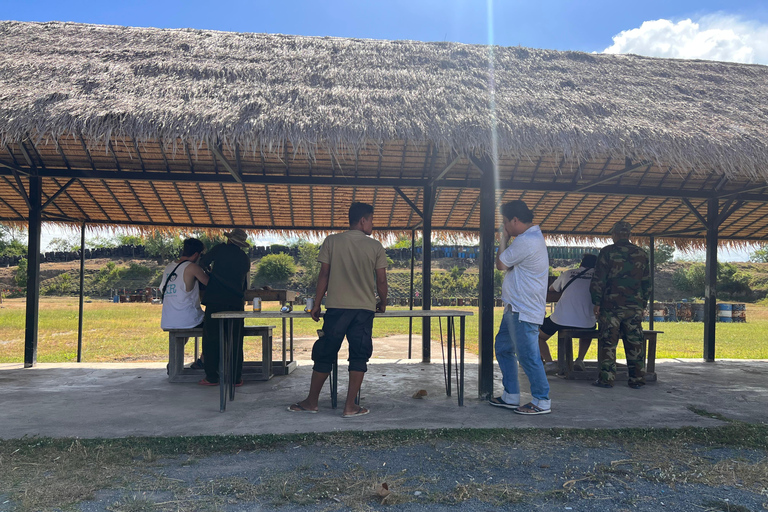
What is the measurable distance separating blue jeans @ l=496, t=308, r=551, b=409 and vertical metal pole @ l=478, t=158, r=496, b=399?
0.38 meters

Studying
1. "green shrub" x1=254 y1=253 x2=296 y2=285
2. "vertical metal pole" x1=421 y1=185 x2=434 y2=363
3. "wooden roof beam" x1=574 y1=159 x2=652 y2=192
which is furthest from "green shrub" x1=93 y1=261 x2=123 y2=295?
"wooden roof beam" x1=574 y1=159 x2=652 y2=192

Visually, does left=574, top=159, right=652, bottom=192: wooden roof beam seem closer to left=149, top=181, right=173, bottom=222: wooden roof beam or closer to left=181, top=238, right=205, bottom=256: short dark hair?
left=181, top=238, right=205, bottom=256: short dark hair

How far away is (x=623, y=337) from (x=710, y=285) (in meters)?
3.29

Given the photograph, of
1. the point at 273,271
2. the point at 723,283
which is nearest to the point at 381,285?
the point at 273,271

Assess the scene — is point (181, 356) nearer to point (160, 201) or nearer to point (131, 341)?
point (160, 201)

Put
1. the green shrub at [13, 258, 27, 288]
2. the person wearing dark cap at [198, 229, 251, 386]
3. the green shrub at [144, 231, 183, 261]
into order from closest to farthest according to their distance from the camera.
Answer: the person wearing dark cap at [198, 229, 251, 386], the green shrub at [13, 258, 27, 288], the green shrub at [144, 231, 183, 261]

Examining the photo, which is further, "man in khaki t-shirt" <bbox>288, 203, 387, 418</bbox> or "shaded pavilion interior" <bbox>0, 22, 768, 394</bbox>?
"shaded pavilion interior" <bbox>0, 22, 768, 394</bbox>

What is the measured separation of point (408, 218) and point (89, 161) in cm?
437

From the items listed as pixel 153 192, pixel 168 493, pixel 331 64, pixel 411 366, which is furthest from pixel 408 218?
pixel 168 493

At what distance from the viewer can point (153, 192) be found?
731 cm

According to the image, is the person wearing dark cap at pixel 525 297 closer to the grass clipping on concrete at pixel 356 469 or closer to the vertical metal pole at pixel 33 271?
the grass clipping on concrete at pixel 356 469

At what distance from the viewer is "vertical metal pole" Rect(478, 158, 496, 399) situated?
475cm

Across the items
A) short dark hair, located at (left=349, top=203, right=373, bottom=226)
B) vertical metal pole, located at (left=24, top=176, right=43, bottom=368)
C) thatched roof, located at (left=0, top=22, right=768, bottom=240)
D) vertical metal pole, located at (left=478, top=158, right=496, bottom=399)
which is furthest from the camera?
vertical metal pole, located at (left=24, top=176, right=43, bottom=368)

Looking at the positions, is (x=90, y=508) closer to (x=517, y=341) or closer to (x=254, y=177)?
(x=517, y=341)
